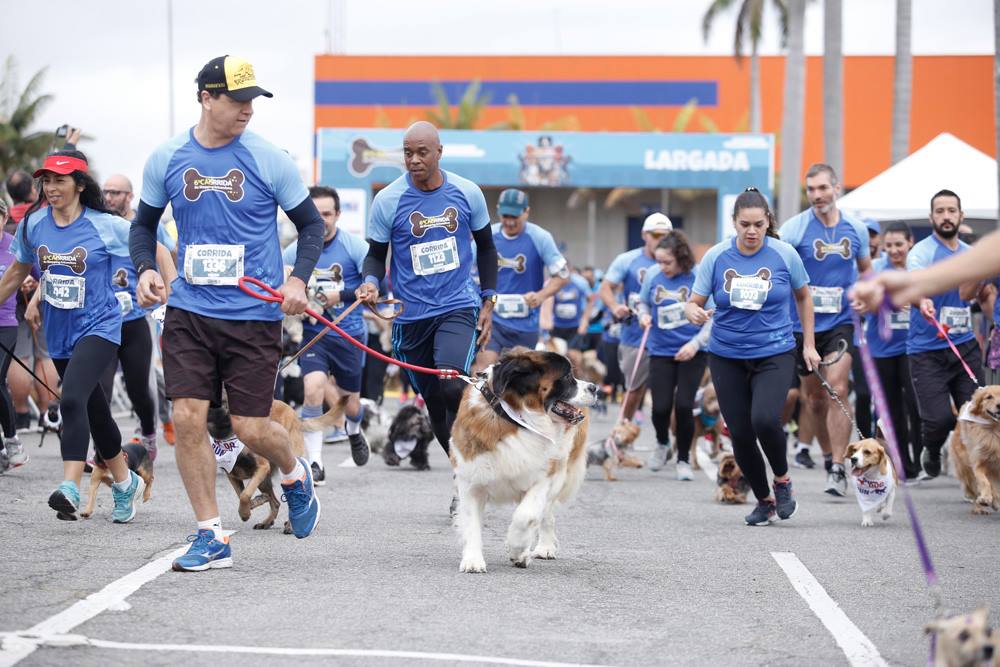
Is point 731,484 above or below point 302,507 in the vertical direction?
below

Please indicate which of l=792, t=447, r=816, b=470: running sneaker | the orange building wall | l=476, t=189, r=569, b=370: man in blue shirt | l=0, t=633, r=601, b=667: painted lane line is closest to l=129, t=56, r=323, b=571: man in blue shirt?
l=0, t=633, r=601, b=667: painted lane line

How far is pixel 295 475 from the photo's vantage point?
23.9 feet

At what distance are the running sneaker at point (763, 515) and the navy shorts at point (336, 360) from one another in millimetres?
3426

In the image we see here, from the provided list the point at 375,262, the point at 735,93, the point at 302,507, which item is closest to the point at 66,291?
the point at 375,262

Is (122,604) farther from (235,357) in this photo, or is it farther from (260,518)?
(260,518)

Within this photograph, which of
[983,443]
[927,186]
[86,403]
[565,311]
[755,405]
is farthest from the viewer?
[565,311]

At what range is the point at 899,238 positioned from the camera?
12.4m

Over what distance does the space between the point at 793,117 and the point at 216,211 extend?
29.3 metres

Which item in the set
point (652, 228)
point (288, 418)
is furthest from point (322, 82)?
point (288, 418)

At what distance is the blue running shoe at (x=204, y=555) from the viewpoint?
655 cm

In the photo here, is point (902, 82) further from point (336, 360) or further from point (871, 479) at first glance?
point (871, 479)

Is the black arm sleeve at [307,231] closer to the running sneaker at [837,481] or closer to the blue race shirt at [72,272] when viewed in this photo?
the blue race shirt at [72,272]

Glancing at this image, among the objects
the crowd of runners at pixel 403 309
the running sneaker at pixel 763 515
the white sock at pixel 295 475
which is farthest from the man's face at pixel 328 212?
the white sock at pixel 295 475

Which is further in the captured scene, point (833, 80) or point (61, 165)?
point (833, 80)
